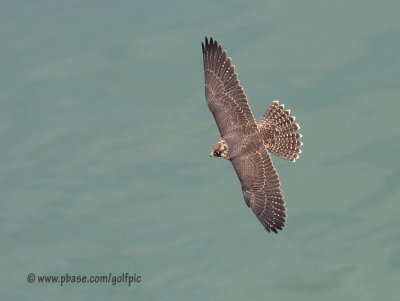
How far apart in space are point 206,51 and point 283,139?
9.67 feet

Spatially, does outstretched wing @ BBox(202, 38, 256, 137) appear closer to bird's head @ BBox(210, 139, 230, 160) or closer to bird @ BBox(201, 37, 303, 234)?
bird @ BBox(201, 37, 303, 234)

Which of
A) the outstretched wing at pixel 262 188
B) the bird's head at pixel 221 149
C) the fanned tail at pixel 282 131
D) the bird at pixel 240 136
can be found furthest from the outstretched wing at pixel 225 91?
the fanned tail at pixel 282 131

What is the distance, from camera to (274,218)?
20.2m

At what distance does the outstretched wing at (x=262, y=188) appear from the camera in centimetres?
2027

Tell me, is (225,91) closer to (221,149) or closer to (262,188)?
(221,149)

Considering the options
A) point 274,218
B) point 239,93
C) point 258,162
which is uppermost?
point 239,93

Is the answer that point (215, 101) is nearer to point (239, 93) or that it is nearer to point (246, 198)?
point (239, 93)

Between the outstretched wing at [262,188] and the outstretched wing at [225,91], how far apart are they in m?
0.86

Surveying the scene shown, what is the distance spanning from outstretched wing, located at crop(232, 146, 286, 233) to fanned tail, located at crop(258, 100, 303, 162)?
88 centimetres

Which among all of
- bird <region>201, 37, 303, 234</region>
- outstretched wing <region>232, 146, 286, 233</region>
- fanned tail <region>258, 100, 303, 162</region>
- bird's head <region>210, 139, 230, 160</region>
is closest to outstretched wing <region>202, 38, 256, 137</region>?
bird <region>201, 37, 303, 234</region>

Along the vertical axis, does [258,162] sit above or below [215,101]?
below

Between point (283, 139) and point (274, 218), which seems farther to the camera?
point (283, 139)

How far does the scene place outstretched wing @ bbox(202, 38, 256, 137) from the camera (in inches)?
823

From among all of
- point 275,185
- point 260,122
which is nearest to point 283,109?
point 260,122
